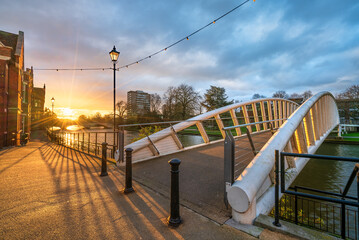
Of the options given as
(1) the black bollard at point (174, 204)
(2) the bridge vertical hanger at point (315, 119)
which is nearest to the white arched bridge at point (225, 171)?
(1) the black bollard at point (174, 204)

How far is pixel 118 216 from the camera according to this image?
255 cm

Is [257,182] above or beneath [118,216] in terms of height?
above

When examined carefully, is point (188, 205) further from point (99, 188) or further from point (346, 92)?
point (346, 92)

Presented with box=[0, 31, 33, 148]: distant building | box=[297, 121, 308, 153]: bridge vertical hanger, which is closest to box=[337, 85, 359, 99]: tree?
box=[297, 121, 308, 153]: bridge vertical hanger

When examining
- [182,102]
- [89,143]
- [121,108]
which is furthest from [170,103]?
[89,143]

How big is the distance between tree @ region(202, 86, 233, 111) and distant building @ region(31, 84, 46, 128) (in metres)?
40.3

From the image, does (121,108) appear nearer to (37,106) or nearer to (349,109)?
(37,106)

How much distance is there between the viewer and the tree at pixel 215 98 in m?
40.5

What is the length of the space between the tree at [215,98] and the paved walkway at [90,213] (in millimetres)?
38332

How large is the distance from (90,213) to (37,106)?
179ft

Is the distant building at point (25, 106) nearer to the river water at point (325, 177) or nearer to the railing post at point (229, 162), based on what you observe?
the railing post at point (229, 162)

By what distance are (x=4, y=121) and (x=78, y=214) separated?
14.0m

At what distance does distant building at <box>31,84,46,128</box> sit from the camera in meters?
40.6

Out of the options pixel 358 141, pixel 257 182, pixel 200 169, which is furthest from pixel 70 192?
pixel 358 141
